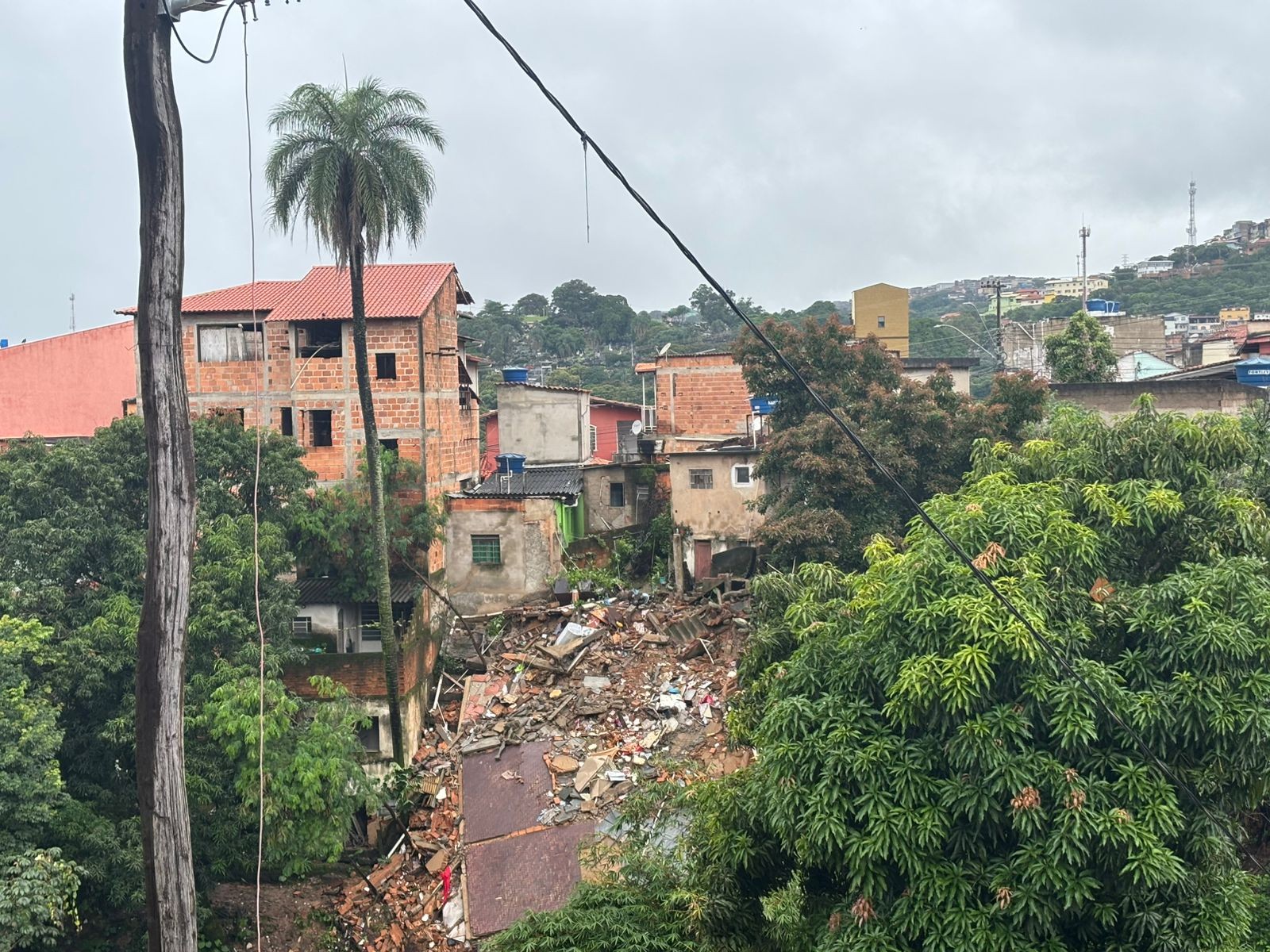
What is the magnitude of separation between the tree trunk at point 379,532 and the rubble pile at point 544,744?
1.32 m

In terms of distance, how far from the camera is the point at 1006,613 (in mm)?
8219

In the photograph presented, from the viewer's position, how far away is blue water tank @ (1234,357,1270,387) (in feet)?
66.5

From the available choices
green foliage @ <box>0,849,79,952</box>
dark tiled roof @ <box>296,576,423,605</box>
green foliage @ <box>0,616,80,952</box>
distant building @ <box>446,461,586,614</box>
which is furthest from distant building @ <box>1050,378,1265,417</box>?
green foliage @ <box>0,849,79,952</box>

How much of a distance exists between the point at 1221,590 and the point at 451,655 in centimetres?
1724

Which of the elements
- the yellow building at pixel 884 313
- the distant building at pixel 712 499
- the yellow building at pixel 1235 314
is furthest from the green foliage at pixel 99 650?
the yellow building at pixel 1235 314

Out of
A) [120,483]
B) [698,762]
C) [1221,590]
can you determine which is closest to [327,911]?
[698,762]

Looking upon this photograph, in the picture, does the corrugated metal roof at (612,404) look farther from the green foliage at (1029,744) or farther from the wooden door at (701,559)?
the green foliage at (1029,744)

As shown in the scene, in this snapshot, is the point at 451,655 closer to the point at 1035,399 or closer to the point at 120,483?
the point at 120,483

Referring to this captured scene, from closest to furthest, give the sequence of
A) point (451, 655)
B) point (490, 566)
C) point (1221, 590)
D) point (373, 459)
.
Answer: point (1221, 590) → point (373, 459) → point (451, 655) → point (490, 566)

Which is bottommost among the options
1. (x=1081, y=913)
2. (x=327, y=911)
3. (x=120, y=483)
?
(x=327, y=911)

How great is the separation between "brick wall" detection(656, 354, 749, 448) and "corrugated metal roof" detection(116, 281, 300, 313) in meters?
11.1

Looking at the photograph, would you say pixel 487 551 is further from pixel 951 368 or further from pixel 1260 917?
pixel 1260 917

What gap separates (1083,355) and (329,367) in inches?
769

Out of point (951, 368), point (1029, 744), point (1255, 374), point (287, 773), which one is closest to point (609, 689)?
point (287, 773)
